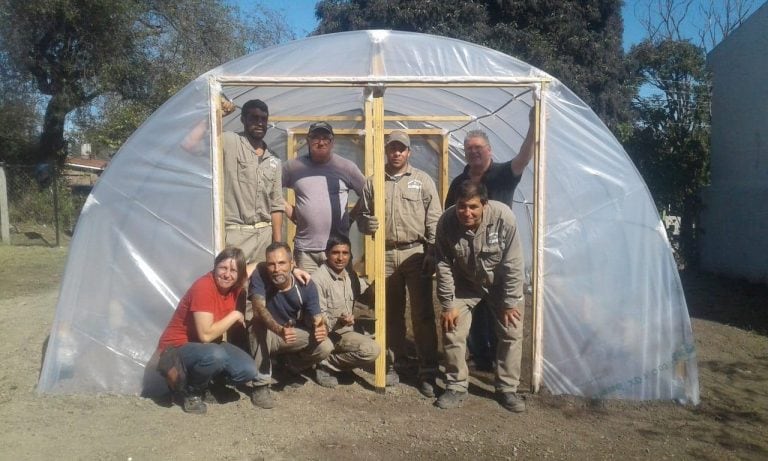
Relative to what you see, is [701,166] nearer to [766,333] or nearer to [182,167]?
[766,333]

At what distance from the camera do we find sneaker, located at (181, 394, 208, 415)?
4816mm

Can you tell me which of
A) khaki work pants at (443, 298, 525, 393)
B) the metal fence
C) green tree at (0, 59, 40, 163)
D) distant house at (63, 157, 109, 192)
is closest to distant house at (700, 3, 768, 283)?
khaki work pants at (443, 298, 525, 393)

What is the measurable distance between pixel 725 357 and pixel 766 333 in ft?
3.71

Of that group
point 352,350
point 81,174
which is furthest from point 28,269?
point 81,174

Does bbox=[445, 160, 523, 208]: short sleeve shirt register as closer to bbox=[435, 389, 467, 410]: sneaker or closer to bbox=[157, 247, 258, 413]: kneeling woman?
bbox=[435, 389, 467, 410]: sneaker

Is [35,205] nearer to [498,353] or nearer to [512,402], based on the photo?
[498,353]

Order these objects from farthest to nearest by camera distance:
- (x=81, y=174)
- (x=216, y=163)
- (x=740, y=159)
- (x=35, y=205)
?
1. (x=81, y=174)
2. (x=35, y=205)
3. (x=740, y=159)
4. (x=216, y=163)

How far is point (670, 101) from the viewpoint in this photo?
1441cm

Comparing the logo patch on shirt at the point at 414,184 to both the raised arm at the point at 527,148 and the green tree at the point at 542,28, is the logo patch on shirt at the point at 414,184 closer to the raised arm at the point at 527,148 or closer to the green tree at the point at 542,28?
the raised arm at the point at 527,148

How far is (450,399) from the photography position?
5031mm

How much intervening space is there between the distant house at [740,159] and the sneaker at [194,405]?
7911mm

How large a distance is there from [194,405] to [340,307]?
1218mm

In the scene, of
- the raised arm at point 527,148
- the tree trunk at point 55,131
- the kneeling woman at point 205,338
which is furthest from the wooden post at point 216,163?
the tree trunk at point 55,131

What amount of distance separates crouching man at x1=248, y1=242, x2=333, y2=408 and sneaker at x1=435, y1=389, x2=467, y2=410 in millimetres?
890
